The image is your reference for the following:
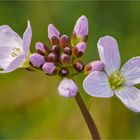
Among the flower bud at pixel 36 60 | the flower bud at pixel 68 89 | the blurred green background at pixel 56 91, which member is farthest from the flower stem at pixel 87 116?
the blurred green background at pixel 56 91

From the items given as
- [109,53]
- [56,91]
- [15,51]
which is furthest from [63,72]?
[56,91]

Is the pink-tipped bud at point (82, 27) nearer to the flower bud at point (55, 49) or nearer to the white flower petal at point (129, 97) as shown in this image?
the flower bud at point (55, 49)

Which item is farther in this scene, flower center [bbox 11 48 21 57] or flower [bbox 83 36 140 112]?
flower center [bbox 11 48 21 57]

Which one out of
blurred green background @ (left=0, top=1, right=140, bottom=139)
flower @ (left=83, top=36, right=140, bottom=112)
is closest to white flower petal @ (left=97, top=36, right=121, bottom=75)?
Answer: flower @ (left=83, top=36, right=140, bottom=112)

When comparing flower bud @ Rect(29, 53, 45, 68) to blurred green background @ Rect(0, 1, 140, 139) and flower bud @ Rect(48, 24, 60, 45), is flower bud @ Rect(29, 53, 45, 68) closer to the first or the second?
flower bud @ Rect(48, 24, 60, 45)

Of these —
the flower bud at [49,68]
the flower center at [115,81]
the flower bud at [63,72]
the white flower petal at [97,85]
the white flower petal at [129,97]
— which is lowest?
the white flower petal at [129,97]
